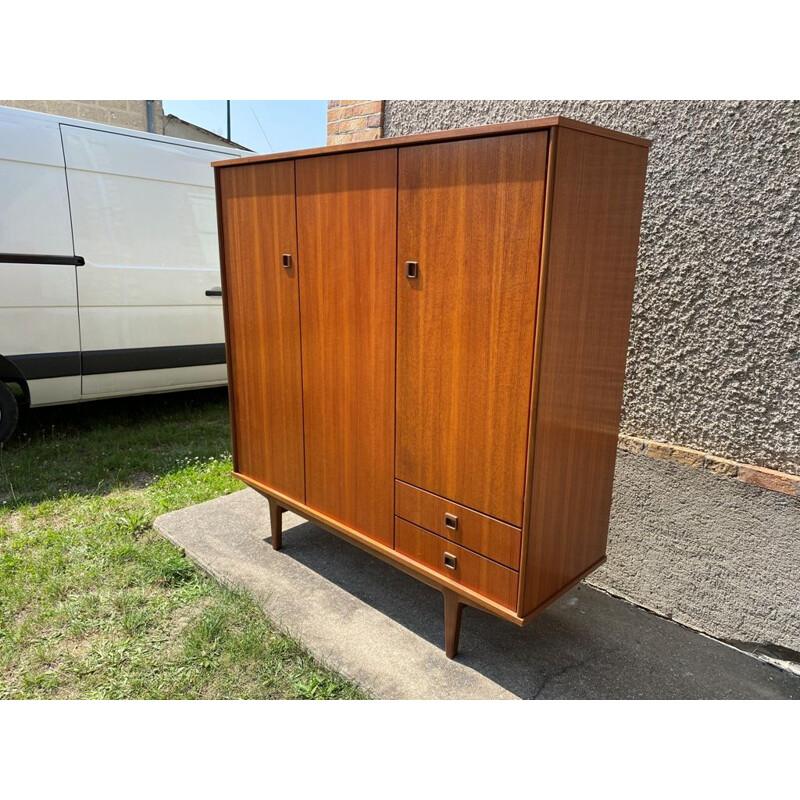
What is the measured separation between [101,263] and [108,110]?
356 inches

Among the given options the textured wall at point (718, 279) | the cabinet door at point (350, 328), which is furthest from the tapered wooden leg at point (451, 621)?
the textured wall at point (718, 279)

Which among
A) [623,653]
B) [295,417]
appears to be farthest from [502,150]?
[623,653]

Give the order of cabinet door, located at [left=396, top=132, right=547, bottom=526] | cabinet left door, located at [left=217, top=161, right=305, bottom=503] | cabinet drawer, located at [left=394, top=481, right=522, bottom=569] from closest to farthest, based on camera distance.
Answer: cabinet door, located at [left=396, top=132, right=547, bottom=526] → cabinet drawer, located at [left=394, top=481, right=522, bottom=569] → cabinet left door, located at [left=217, top=161, right=305, bottom=503]

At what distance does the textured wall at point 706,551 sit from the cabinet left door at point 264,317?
149 centimetres

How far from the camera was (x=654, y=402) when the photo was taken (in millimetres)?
2564

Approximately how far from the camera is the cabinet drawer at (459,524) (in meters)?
2.09

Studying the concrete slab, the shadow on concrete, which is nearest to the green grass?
the concrete slab

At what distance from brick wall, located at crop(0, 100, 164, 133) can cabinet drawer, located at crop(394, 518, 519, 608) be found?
11401 millimetres

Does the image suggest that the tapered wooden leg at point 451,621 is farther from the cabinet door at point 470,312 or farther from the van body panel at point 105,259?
the van body panel at point 105,259

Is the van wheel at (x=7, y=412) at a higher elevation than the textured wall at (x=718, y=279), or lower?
lower

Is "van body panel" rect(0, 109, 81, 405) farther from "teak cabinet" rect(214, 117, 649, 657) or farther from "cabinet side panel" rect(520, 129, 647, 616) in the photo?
"cabinet side panel" rect(520, 129, 647, 616)

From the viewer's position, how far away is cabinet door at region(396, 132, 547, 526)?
1839mm

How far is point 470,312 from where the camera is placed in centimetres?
201

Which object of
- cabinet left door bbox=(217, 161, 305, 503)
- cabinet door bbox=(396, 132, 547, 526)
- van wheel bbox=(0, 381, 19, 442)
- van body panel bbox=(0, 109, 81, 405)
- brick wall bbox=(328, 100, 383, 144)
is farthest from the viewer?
van wheel bbox=(0, 381, 19, 442)
